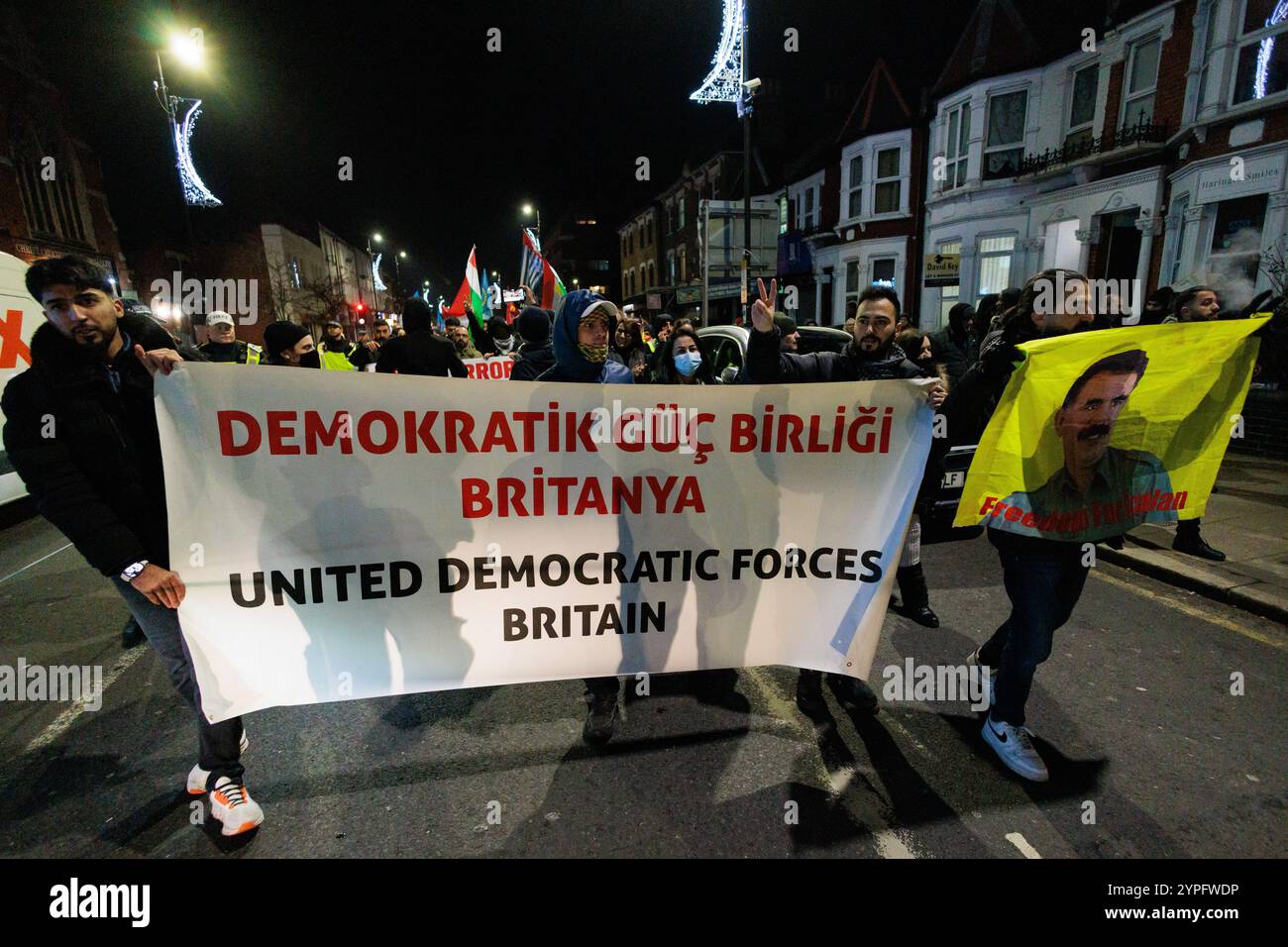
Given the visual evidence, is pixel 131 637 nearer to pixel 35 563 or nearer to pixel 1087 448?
pixel 35 563

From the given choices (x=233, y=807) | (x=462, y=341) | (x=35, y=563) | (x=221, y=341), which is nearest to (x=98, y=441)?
(x=233, y=807)

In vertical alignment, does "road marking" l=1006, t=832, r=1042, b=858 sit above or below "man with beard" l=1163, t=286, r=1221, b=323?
below

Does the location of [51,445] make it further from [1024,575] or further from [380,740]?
[1024,575]

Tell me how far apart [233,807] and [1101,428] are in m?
3.78

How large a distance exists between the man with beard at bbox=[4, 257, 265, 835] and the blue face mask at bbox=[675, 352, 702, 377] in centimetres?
302

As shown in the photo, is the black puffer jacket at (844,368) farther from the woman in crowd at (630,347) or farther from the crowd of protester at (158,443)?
the woman in crowd at (630,347)

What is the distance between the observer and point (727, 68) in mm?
14883

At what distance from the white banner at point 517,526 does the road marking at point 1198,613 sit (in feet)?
9.62

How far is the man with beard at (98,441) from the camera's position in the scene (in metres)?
2.06

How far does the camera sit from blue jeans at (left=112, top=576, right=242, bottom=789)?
7.62 feet

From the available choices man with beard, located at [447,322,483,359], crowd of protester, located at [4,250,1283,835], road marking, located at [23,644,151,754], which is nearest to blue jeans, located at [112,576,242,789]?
crowd of protester, located at [4,250,1283,835]

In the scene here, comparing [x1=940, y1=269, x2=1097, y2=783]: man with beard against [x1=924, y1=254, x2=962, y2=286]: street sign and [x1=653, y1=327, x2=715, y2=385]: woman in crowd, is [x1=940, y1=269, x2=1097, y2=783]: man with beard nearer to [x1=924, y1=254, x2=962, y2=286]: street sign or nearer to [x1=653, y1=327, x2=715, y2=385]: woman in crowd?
[x1=653, y1=327, x2=715, y2=385]: woman in crowd

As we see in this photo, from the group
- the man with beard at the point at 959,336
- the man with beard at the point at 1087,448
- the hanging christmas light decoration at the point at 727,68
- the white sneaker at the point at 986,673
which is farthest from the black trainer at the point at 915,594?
the hanging christmas light decoration at the point at 727,68

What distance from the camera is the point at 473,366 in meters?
7.52
